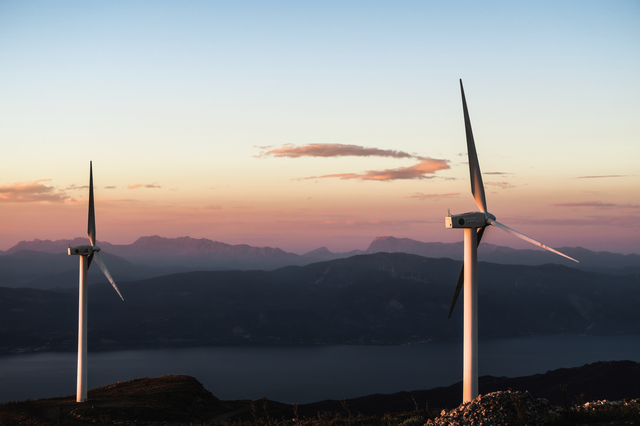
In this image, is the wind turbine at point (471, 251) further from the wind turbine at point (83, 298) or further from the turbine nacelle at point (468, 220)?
the wind turbine at point (83, 298)

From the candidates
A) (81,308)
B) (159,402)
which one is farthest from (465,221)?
(159,402)

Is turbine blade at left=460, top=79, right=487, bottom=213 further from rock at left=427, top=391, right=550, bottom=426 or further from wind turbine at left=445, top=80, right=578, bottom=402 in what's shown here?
rock at left=427, top=391, right=550, bottom=426

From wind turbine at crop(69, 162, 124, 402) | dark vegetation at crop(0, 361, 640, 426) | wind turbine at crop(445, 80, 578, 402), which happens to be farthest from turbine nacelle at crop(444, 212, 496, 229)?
wind turbine at crop(69, 162, 124, 402)

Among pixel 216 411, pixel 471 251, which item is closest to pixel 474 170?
pixel 471 251

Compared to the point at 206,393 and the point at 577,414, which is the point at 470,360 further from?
the point at 206,393

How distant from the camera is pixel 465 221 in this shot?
3691 centimetres

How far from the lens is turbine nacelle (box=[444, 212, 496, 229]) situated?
36812 mm

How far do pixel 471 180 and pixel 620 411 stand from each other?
18891mm

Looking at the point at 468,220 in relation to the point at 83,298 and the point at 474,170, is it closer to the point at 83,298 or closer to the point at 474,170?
the point at 474,170

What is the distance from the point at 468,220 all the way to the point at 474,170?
5.47 m

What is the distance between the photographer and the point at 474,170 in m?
40.4

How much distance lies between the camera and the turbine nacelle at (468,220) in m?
36.8

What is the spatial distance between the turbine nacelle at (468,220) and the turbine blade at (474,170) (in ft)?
7.55

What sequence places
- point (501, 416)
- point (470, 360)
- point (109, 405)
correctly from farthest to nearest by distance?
1. point (109, 405)
2. point (470, 360)
3. point (501, 416)
